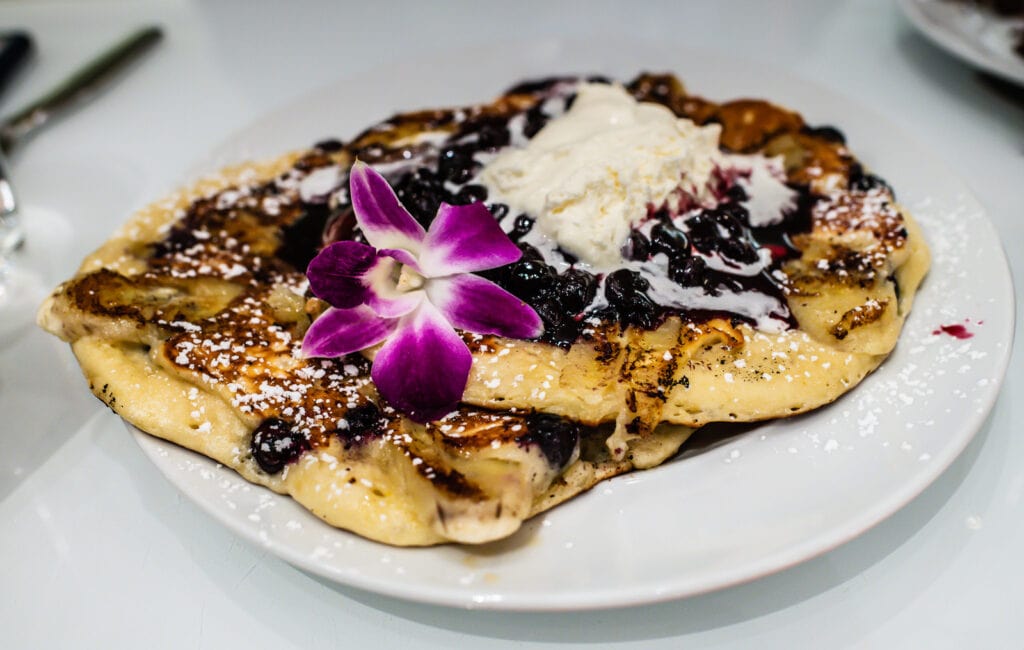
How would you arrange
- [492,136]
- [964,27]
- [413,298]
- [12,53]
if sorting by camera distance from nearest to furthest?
[413,298] < [492,136] < [964,27] < [12,53]

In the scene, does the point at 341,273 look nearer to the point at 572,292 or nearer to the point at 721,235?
the point at 572,292

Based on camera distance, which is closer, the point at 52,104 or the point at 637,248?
the point at 637,248

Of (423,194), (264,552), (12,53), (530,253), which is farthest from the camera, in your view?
(12,53)

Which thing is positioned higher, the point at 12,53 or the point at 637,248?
the point at 12,53

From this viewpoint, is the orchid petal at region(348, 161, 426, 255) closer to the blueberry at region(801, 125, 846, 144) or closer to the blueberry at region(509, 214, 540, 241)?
the blueberry at region(509, 214, 540, 241)

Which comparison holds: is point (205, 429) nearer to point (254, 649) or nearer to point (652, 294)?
point (254, 649)

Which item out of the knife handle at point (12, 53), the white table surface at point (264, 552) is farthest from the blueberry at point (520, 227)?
the knife handle at point (12, 53)

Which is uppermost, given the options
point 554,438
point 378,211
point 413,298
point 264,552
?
point 378,211

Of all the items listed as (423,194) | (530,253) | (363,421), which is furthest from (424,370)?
(423,194)
